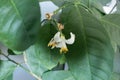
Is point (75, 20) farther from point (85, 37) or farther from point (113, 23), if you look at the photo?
point (113, 23)

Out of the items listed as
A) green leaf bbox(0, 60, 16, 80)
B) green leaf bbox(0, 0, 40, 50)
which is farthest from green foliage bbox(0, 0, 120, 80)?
green leaf bbox(0, 60, 16, 80)

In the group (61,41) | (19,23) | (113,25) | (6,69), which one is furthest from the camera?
(6,69)

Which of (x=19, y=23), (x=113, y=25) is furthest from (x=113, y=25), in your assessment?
(x=19, y=23)

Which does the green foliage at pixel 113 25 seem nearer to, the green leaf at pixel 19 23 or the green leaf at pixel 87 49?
the green leaf at pixel 87 49

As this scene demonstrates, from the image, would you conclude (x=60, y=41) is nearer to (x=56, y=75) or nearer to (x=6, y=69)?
(x=56, y=75)

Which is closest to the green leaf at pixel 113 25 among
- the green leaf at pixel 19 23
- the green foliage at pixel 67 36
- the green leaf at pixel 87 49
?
the green foliage at pixel 67 36

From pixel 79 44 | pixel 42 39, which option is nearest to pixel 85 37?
pixel 79 44
